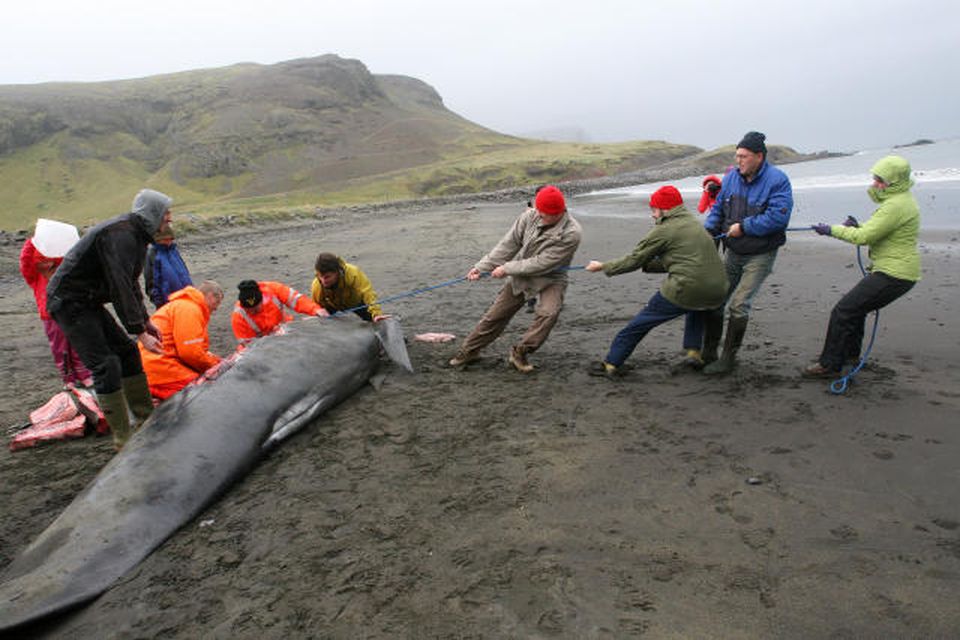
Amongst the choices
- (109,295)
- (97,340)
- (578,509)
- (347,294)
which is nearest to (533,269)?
(347,294)

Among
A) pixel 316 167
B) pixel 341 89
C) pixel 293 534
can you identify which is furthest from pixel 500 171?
pixel 293 534

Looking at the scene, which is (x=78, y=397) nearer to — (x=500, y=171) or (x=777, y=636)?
(x=777, y=636)

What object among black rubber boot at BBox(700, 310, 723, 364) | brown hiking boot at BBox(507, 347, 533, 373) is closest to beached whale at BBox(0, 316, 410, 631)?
brown hiking boot at BBox(507, 347, 533, 373)

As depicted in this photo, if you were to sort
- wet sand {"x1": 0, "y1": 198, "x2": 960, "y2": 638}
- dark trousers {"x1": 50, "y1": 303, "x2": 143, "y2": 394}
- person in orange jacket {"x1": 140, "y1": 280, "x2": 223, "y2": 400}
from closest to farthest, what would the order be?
wet sand {"x1": 0, "y1": 198, "x2": 960, "y2": 638}, dark trousers {"x1": 50, "y1": 303, "x2": 143, "y2": 394}, person in orange jacket {"x1": 140, "y1": 280, "x2": 223, "y2": 400}

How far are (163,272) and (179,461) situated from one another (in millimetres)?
3009

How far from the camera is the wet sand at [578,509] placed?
2777 millimetres

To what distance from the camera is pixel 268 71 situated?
100500 mm

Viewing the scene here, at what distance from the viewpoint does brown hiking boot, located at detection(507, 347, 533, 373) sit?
618cm

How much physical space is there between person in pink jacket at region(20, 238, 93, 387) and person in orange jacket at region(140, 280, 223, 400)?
82 centimetres

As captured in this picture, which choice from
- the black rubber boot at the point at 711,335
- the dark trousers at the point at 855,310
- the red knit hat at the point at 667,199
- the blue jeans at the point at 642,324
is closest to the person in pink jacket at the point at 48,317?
the blue jeans at the point at 642,324

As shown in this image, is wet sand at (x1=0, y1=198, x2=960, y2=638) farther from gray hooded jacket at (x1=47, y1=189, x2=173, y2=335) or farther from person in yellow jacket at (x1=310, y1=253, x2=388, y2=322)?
gray hooded jacket at (x1=47, y1=189, x2=173, y2=335)

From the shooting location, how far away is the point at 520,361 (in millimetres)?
6234

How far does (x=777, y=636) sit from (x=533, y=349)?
3894 millimetres

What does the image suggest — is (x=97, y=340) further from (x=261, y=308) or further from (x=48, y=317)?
(x=261, y=308)
